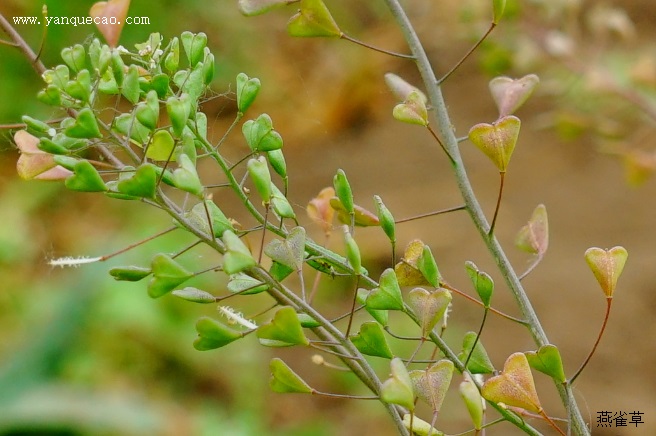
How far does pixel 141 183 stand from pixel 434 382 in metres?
0.16

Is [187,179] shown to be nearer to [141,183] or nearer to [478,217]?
[141,183]

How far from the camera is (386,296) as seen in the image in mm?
374

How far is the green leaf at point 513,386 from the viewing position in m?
0.37

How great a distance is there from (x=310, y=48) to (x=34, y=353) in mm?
2185

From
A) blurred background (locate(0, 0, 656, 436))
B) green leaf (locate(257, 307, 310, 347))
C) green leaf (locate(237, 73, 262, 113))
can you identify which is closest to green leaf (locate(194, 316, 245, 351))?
green leaf (locate(257, 307, 310, 347))

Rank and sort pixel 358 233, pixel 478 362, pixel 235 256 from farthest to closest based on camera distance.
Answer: pixel 358 233
pixel 478 362
pixel 235 256

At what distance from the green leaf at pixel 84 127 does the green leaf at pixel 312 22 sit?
0.44 feet

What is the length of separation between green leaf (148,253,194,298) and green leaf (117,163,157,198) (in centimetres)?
3

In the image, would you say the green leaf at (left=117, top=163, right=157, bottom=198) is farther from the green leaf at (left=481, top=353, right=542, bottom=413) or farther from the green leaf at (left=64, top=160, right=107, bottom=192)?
the green leaf at (left=481, top=353, right=542, bottom=413)

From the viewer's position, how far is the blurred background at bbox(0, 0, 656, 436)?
159cm

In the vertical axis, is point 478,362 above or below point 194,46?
below

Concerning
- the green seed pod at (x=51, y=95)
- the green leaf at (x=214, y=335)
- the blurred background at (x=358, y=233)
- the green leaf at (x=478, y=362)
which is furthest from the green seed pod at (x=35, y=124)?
the blurred background at (x=358, y=233)

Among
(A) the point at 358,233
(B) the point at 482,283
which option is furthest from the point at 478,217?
(A) the point at 358,233

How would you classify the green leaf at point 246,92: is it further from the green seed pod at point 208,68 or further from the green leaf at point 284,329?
the green leaf at point 284,329
